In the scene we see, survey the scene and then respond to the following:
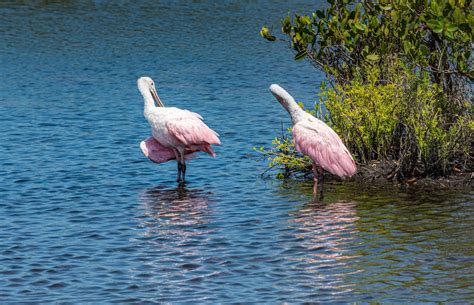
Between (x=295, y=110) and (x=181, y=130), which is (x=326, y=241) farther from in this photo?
(x=181, y=130)

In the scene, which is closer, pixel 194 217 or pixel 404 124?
pixel 194 217

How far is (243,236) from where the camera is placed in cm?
1428

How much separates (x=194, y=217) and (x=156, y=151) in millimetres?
2920

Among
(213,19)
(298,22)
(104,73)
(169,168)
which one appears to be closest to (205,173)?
(169,168)

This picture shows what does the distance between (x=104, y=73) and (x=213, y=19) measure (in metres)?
10.2

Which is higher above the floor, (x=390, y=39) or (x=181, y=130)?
(x=390, y=39)

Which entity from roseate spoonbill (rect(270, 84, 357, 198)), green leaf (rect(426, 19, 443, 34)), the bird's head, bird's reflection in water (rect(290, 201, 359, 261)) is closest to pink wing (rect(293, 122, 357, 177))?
roseate spoonbill (rect(270, 84, 357, 198))

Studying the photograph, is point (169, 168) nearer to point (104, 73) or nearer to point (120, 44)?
point (104, 73)

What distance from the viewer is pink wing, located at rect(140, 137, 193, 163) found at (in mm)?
18078

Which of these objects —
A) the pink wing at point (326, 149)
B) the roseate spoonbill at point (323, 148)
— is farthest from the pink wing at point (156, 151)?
the pink wing at point (326, 149)

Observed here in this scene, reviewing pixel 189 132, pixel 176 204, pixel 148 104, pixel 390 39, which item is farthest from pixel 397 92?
pixel 148 104

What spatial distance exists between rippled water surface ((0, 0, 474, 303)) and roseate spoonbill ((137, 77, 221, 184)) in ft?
1.38

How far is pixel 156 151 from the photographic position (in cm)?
1817

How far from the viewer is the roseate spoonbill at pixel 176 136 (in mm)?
17656
